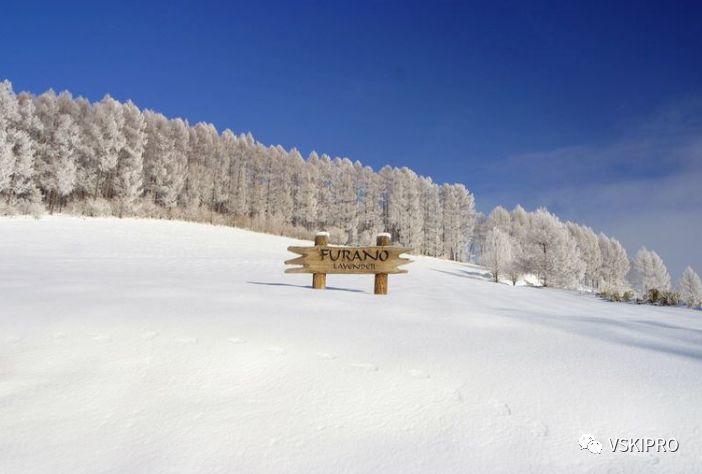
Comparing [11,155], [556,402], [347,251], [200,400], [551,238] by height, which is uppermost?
[11,155]

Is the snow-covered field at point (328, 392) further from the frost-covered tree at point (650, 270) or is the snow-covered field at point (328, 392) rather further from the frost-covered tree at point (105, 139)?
the frost-covered tree at point (650, 270)

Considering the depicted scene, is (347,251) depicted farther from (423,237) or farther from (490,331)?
(423,237)

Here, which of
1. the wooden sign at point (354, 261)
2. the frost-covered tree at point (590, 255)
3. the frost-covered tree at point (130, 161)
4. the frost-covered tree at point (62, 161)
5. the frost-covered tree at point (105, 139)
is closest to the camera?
the wooden sign at point (354, 261)

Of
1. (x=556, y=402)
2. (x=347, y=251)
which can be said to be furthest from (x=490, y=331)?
(x=347, y=251)

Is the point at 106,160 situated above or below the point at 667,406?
above

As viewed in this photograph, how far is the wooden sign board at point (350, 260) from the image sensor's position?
18.5 feet

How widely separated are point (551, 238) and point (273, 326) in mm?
23735

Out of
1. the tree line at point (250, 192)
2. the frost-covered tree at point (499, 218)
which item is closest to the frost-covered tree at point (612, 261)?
the tree line at point (250, 192)

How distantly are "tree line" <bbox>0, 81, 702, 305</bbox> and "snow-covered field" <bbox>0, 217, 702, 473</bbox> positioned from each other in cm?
2260

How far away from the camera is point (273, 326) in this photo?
3.05m

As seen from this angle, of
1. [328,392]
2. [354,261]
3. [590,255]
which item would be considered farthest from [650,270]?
[328,392]
